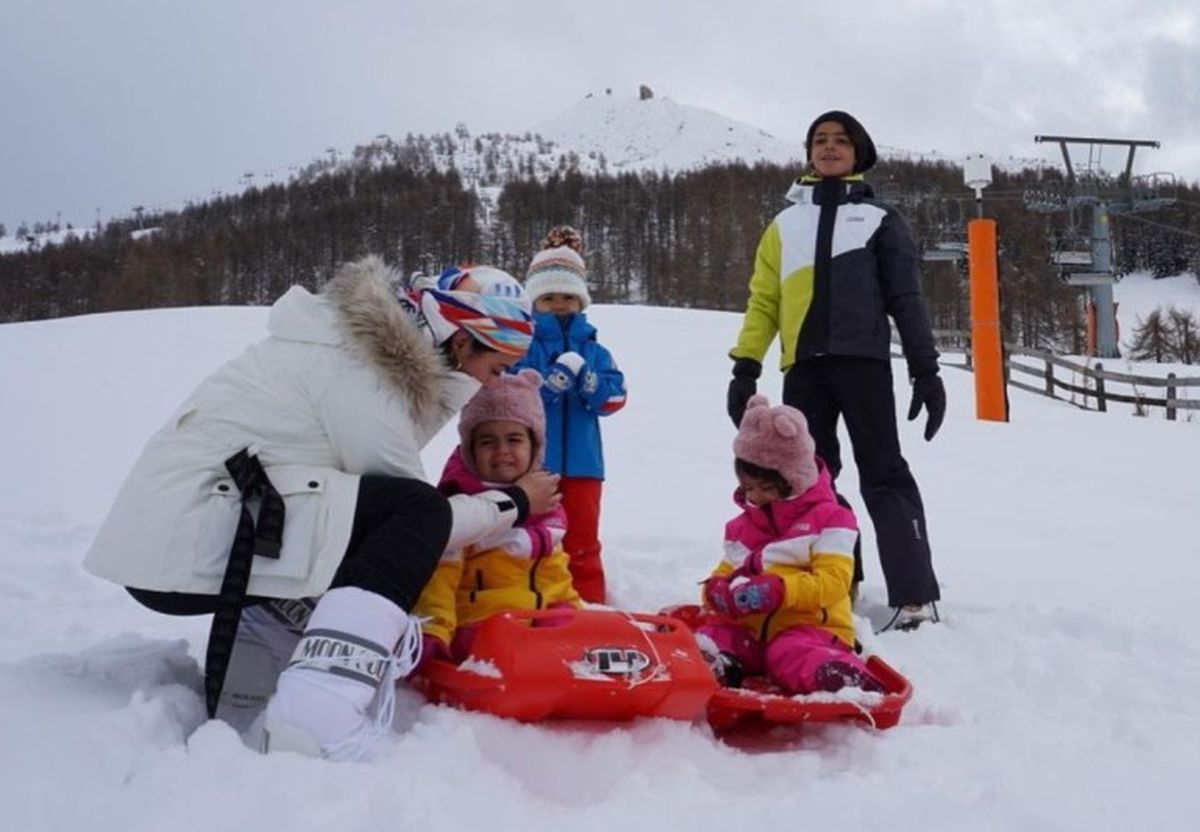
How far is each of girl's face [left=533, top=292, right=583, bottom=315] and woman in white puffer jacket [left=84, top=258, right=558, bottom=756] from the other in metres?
1.42

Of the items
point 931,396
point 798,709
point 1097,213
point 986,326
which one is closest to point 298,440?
A: point 798,709

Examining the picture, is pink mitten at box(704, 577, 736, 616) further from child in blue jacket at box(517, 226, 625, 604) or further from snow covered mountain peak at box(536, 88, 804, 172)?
snow covered mountain peak at box(536, 88, 804, 172)

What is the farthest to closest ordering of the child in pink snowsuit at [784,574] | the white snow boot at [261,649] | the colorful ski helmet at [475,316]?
1. the child in pink snowsuit at [784,574]
2. the colorful ski helmet at [475,316]
3. the white snow boot at [261,649]

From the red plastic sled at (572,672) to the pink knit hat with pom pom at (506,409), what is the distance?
0.71 meters

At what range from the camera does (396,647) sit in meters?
1.82

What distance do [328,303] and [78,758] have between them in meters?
0.97

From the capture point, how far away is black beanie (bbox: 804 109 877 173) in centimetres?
327

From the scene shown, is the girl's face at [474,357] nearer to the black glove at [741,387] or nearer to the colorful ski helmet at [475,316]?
the colorful ski helmet at [475,316]

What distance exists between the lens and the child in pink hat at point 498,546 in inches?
89.0

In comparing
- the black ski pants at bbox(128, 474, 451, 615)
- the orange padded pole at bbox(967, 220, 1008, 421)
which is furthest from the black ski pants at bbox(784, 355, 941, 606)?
the orange padded pole at bbox(967, 220, 1008, 421)

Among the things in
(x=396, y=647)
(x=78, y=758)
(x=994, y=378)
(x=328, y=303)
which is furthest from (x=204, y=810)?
(x=994, y=378)

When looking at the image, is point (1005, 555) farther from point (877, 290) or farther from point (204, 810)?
point (204, 810)

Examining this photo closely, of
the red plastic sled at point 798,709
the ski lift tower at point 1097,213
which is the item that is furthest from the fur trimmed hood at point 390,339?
the ski lift tower at point 1097,213

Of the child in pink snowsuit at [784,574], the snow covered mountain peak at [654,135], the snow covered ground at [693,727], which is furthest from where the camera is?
the snow covered mountain peak at [654,135]
